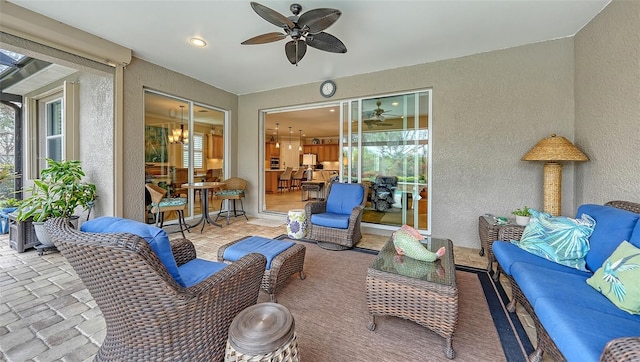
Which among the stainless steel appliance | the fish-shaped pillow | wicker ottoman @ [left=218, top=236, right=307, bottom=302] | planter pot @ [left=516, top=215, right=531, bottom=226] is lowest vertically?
wicker ottoman @ [left=218, top=236, right=307, bottom=302]

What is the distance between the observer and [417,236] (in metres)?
2.26

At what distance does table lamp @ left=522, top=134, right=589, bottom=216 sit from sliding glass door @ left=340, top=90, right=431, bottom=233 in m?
1.39

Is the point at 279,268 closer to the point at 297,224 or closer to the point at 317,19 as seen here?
the point at 297,224

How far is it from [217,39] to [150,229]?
2.91 meters

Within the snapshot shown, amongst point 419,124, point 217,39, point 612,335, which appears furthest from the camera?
point 419,124

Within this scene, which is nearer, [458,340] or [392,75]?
[458,340]

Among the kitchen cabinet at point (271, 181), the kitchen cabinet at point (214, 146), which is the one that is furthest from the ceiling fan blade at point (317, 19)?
the kitchen cabinet at point (271, 181)

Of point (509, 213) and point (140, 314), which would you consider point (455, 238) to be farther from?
point (140, 314)

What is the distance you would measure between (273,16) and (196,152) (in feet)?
12.8

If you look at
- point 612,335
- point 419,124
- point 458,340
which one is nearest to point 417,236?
point 458,340

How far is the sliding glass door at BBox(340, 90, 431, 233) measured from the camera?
160 inches

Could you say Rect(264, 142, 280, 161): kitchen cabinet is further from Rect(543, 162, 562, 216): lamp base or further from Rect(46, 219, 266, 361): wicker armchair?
Rect(46, 219, 266, 361): wicker armchair

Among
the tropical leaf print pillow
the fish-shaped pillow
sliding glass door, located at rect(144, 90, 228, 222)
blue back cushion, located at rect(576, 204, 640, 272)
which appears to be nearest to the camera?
the tropical leaf print pillow

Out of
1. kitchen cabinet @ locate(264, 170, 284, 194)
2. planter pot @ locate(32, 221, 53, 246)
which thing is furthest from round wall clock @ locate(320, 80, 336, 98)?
kitchen cabinet @ locate(264, 170, 284, 194)
